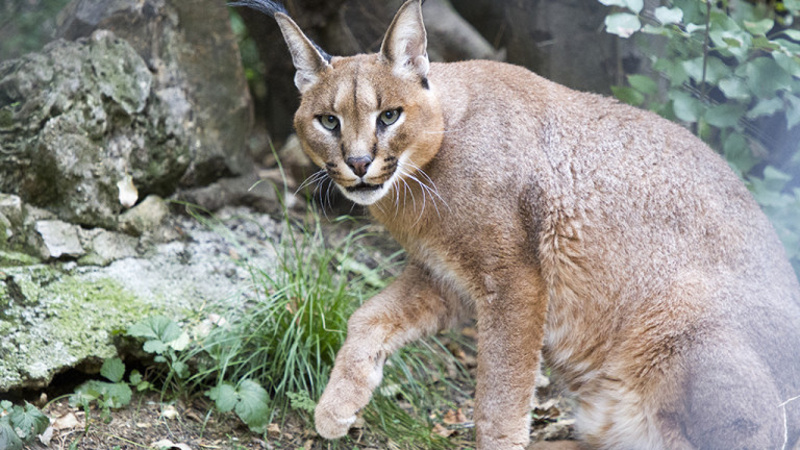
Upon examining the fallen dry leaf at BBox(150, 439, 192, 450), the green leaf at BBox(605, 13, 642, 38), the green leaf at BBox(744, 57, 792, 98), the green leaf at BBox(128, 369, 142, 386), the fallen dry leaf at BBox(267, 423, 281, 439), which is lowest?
the fallen dry leaf at BBox(267, 423, 281, 439)

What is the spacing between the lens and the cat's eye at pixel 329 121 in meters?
4.15

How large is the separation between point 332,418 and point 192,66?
3133 millimetres

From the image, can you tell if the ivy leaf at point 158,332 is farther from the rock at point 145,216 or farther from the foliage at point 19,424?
the rock at point 145,216

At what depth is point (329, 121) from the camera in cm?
417

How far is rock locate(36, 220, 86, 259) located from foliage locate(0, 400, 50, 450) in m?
1.13

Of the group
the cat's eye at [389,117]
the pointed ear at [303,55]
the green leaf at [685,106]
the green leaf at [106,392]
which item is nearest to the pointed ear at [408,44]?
the cat's eye at [389,117]

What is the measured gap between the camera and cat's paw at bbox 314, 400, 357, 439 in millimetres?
4184

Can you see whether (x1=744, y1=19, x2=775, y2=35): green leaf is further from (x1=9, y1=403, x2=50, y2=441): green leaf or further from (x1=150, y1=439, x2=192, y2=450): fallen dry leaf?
(x1=9, y1=403, x2=50, y2=441): green leaf

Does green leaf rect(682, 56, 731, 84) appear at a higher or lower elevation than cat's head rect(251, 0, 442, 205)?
lower

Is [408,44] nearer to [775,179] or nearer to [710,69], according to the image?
[710,69]

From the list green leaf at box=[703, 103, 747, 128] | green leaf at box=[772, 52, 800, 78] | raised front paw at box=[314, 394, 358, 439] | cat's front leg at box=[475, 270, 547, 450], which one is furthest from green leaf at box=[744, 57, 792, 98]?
raised front paw at box=[314, 394, 358, 439]

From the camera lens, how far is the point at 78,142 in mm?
5047

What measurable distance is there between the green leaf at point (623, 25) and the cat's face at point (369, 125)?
1.36 metres

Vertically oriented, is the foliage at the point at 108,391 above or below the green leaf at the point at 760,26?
below
